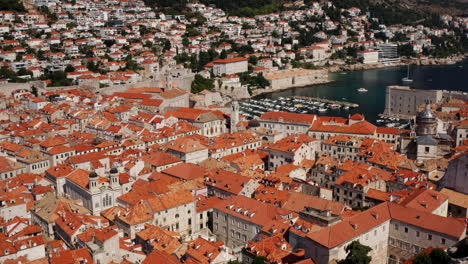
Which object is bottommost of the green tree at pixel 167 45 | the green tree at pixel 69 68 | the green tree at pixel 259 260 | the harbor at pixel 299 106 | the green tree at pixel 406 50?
the green tree at pixel 259 260

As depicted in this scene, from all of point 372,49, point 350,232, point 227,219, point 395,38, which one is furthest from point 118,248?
point 395,38

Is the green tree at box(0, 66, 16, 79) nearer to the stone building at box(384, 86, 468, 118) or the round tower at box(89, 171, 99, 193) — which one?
the round tower at box(89, 171, 99, 193)

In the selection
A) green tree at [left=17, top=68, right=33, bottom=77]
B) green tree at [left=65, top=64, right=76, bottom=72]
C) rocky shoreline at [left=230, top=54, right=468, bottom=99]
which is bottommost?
rocky shoreline at [left=230, top=54, right=468, bottom=99]

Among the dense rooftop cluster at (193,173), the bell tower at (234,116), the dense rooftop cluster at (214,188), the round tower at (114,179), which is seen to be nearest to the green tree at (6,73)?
the dense rooftop cluster at (193,173)

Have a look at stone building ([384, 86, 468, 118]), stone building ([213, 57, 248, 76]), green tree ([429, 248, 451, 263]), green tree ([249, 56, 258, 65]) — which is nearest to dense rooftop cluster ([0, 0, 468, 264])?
stone building ([384, 86, 468, 118])

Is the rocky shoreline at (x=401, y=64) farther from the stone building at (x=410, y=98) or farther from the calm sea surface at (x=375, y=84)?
the stone building at (x=410, y=98)

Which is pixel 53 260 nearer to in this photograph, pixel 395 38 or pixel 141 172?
pixel 141 172
